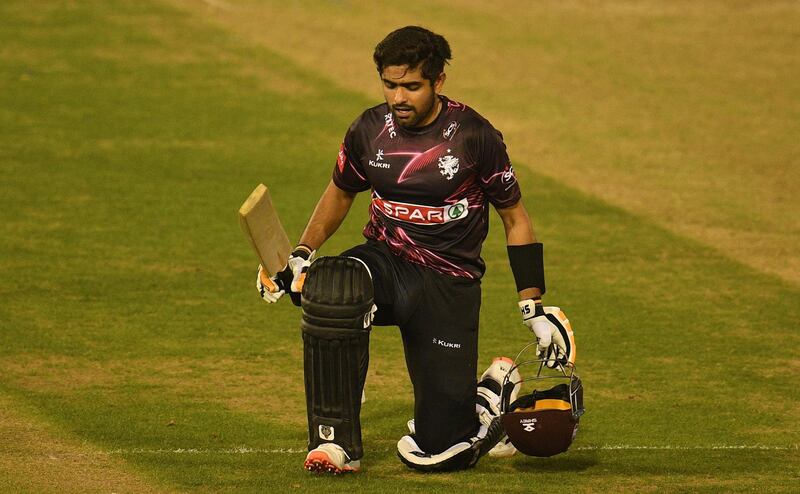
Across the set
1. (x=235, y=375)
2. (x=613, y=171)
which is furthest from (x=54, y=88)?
(x=235, y=375)

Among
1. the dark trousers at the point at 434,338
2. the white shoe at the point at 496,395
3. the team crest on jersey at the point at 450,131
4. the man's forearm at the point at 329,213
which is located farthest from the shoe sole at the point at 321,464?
the team crest on jersey at the point at 450,131

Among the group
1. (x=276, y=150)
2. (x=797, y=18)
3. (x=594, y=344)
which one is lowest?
(x=594, y=344)

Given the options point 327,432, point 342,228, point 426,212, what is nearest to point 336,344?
point 327,432

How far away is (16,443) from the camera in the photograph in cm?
770

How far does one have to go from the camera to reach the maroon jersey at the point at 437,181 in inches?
293

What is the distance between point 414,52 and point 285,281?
1.32 m

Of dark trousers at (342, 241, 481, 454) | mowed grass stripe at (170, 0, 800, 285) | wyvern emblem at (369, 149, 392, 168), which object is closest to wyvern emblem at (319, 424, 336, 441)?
dark trousers at (342, 241, 481, 454)

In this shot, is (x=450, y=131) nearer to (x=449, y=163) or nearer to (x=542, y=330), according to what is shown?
(x=449, y=163)

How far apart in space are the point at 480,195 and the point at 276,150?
9.81 meters

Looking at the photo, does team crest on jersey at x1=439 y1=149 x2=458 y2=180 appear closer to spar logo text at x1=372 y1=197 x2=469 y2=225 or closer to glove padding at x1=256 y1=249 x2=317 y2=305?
spar logo text at x1=372 y1=197 x2=469 y2=225

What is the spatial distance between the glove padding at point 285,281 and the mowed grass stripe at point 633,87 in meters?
6.62

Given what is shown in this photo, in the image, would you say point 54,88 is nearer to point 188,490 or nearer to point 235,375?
point 235,375

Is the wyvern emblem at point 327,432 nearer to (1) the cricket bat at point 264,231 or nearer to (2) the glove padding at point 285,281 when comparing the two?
(2) the glove padding at point 285,281

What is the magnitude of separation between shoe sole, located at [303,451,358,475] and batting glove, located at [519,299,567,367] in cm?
113
